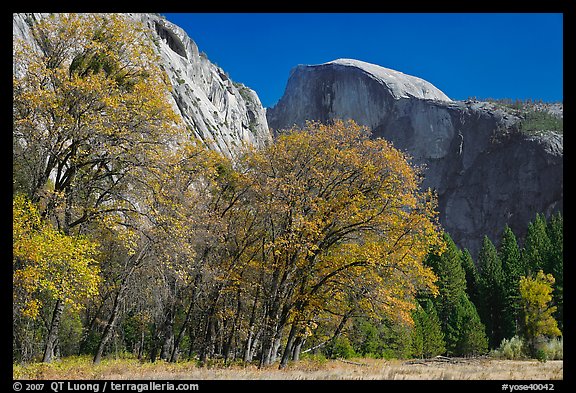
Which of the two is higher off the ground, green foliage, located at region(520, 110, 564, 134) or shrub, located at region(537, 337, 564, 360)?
green foliage, located at region(520, 110, 564, 134)

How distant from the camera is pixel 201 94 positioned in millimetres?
90875

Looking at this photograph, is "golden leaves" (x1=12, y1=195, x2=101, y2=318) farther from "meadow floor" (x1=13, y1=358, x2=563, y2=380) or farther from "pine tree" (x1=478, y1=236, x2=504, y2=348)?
"pine tree" (x1=478, y1=236, x2=504, y2=348)

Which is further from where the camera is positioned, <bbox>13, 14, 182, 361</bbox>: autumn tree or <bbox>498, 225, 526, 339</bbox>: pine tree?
<bbox>498, 225, 526, 339</bbox>: pine tree

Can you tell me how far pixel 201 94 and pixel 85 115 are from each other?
78.1 metres

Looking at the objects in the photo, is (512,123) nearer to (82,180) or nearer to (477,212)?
(477,212)

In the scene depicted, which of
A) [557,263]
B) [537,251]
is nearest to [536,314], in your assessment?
[557,263]

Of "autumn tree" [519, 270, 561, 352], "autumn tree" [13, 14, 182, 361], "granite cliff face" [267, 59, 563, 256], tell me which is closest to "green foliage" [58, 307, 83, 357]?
"autumn tree" [13, 14, 182, 361]

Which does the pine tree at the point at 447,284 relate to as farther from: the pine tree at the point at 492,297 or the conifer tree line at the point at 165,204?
the conifer tree line at the point at 165,204

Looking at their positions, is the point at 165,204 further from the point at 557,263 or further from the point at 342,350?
the point at 557,263

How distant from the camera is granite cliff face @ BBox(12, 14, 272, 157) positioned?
245 feet

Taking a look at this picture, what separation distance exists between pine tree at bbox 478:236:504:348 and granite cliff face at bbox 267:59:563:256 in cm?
3124

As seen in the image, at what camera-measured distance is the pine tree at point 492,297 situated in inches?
2479

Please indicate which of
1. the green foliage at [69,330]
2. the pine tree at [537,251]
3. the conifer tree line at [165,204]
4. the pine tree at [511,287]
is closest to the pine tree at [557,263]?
the pine tree at [537,251]

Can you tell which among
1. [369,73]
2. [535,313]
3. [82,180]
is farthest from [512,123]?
[82,180]
